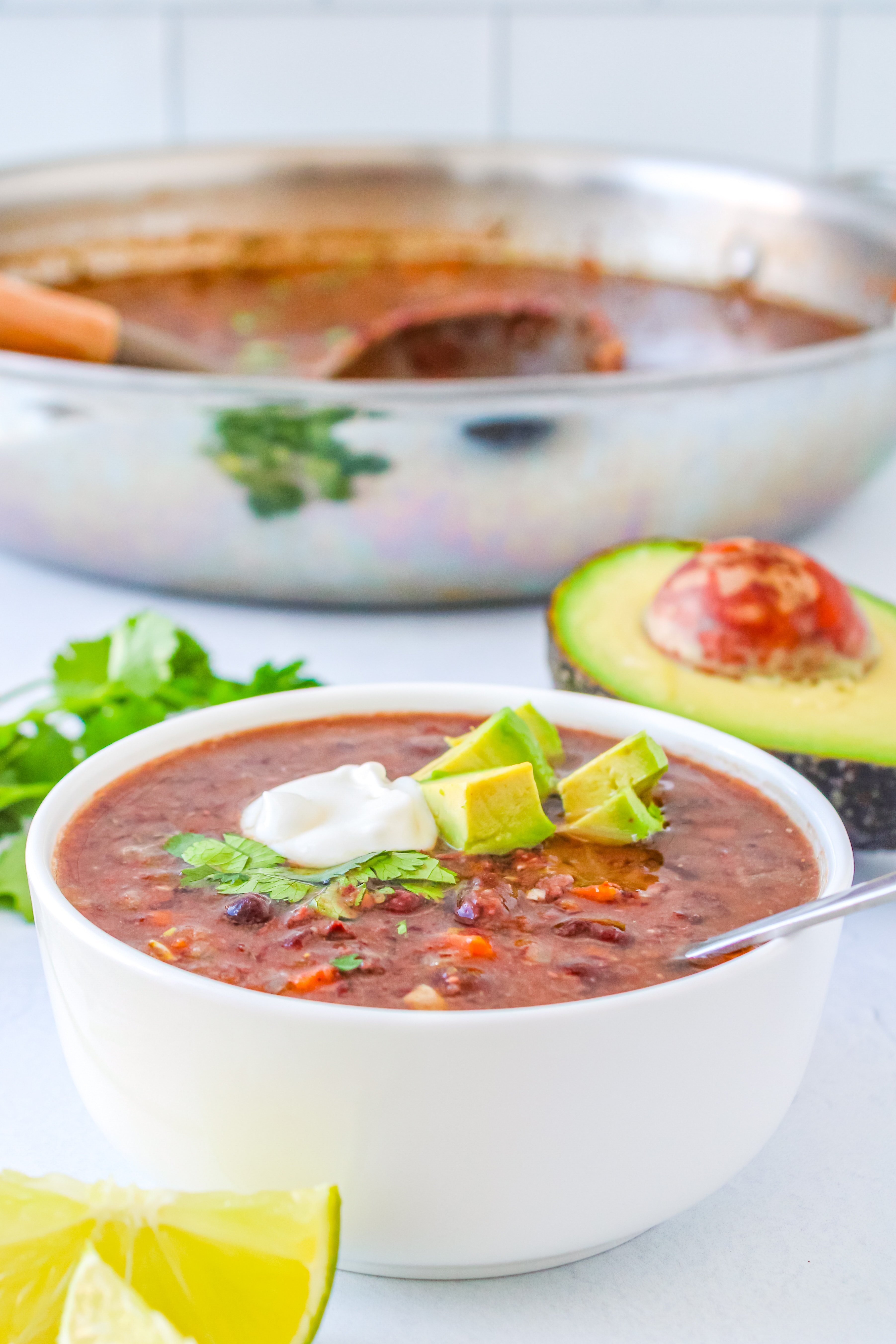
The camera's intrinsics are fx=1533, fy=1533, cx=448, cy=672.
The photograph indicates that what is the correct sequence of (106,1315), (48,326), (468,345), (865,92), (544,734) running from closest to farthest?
(106,1315) < (544,734) < (48,326) < (468,345) < (865,92)

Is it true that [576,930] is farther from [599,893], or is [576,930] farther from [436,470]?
[436,470]

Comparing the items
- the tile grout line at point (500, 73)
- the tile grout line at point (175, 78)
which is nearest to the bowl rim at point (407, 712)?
the tile grout line at point (500, 73)

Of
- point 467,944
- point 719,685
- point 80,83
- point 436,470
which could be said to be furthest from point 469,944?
point 80,83

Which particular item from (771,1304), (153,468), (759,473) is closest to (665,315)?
(759,473)

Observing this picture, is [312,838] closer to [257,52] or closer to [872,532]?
[872,532]

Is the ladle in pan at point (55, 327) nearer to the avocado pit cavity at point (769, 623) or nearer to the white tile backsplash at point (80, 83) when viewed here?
the avocado pit cavity at point (769, 623)
